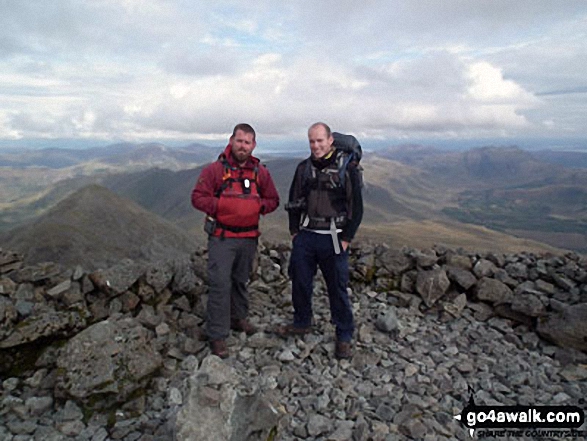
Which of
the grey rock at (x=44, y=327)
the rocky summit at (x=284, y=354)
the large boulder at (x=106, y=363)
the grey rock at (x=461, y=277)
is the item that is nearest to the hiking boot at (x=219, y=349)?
the rocky summit at (x=284, y=354)

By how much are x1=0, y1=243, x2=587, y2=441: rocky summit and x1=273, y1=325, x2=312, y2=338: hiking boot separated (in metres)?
0.18

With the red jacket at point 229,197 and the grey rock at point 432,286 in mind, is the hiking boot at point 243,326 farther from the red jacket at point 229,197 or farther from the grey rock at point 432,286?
the grey rock at point 432,286

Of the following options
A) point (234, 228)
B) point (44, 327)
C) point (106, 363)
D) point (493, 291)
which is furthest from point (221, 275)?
point (493, 291)

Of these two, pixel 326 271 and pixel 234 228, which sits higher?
pixel 234 228

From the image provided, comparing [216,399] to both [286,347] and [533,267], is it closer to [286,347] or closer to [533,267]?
[286,347]

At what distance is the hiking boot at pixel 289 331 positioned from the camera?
31.5 feet

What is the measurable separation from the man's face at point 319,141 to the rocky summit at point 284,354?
4.29 meters

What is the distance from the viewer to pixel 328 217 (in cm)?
860

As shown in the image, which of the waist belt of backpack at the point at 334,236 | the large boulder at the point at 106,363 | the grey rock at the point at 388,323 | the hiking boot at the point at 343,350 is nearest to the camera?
the large boulder at the point at 106,363

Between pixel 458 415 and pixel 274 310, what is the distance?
521 centimetres

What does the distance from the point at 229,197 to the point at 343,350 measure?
4081 millimetres

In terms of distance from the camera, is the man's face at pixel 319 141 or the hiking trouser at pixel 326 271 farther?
the hiking trouser at pixel 326 271

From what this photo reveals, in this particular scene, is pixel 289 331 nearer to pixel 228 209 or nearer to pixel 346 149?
pixel 228 209

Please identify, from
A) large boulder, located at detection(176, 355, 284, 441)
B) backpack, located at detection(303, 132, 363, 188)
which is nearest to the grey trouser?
backpack, located at detection(303, 132, 363, 188)
